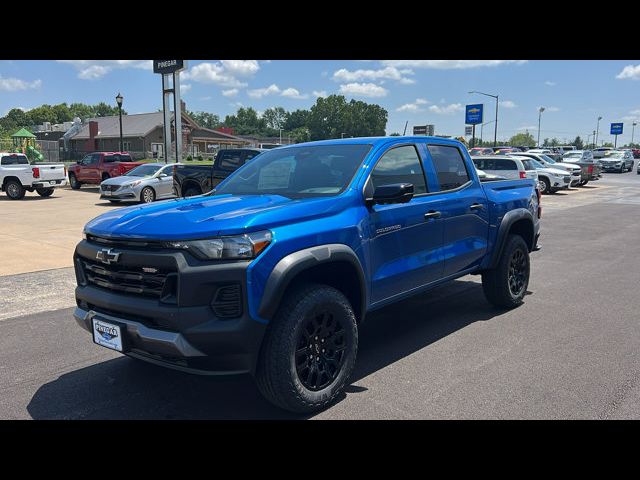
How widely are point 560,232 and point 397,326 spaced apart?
8.51m

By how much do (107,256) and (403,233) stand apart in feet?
7.32

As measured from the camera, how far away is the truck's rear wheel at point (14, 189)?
20141mm

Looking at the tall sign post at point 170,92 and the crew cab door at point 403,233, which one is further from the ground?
the tall sign post at point 170,92

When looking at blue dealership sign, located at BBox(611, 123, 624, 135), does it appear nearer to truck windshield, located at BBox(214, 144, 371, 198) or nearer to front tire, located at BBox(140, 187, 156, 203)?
front tire, located at BBox(140, 187, 156, 203)

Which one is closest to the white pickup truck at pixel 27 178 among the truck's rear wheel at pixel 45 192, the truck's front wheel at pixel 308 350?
the truck's rear wheel at pixel 45 192

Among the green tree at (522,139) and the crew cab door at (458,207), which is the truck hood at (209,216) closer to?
the crew cab door at (458,207)

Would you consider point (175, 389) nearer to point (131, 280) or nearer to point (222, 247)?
point (131, 280)

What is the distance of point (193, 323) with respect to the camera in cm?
304

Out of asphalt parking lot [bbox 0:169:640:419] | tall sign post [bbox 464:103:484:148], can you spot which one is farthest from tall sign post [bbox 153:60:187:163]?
tall sign post [bbox 464:103:484:148]

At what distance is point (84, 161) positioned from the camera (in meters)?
26.1

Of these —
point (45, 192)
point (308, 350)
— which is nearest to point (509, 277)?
point (308, 350)

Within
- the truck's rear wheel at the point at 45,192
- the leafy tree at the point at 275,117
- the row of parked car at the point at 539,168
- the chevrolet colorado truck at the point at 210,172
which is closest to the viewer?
the chevrolet colorado truck at the point at 210,172
